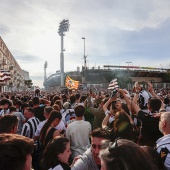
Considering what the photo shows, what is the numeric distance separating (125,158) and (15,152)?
0.73m

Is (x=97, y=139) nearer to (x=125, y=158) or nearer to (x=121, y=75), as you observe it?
(x=125, y=158)

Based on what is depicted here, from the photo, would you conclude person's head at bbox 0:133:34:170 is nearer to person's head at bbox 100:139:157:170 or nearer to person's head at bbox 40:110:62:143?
person's head at bbox 100:139:157:170

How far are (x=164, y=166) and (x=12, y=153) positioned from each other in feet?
6.44

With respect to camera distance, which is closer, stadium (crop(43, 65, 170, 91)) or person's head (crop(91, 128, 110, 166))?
person's head (crop(91, 128, 110, 166))

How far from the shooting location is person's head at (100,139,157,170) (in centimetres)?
146

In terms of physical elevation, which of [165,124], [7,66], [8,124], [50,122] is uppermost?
[7,66]

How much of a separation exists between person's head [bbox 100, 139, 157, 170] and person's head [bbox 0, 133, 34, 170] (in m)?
0.54

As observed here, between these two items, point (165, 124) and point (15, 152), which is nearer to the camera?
point (15, 152)

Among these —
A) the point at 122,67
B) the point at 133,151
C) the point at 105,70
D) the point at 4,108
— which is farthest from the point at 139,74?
the point at 133,151

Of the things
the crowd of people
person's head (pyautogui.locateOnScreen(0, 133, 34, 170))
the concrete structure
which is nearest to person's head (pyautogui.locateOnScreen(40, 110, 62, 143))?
the crowd of people

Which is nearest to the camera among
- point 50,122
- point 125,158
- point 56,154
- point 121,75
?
point 125,158

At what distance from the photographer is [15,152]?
150 cm

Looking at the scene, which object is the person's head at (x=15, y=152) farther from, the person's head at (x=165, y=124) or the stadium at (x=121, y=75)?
the stadium at (x=121, y=75)

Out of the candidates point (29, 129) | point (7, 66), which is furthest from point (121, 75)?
point (29, 129)
